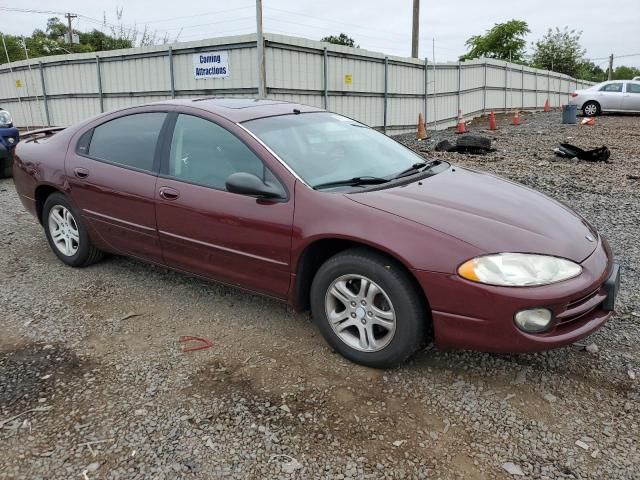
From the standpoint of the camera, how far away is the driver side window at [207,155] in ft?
11.1

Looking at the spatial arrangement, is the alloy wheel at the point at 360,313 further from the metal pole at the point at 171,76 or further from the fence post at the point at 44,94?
the fence post at the point at 44,94

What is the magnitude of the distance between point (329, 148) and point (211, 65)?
9.80 metres

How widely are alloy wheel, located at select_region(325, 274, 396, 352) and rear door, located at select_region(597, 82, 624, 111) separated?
21.9 m

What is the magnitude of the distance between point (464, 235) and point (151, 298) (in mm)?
2431

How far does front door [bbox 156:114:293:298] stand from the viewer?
3.18 m

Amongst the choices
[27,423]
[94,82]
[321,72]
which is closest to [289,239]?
[27,423]

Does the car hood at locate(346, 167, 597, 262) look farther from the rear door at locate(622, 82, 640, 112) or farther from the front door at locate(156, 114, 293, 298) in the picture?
the rear door at locate(622, 82, 640, 112)

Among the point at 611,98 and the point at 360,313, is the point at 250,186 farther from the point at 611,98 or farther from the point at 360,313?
the point at 611,98

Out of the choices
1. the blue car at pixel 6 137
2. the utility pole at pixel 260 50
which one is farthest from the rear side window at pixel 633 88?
the blue car at pixel 6 137

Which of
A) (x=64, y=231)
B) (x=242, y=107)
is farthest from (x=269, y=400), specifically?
(x=64, y=231)

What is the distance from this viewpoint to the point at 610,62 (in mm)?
64125

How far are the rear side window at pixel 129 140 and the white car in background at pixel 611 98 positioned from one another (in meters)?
20.9

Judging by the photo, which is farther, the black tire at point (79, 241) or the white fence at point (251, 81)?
the white fence at point (251, 81)

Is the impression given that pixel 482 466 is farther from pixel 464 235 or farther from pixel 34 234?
pixel 34 234
